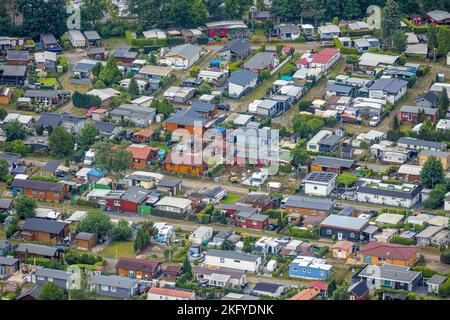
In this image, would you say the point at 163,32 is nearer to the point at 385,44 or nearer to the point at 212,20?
the point at 212,20

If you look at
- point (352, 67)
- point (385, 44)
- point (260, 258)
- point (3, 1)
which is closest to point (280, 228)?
point (260, 258)

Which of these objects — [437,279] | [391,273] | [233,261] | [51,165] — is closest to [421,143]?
[391,273]

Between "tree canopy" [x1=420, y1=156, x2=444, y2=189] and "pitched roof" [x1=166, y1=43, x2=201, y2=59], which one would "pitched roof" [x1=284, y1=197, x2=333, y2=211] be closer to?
"tree canopy" [x1=420, y1=156, x2=444, y2=189]

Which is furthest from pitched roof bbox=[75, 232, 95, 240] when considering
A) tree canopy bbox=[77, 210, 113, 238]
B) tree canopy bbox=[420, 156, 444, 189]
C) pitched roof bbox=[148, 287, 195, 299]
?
tree canopy bbox=[420, 156, 444, 189]

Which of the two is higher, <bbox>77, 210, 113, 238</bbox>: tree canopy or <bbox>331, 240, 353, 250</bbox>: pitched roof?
<bbox>77, 210, 113, 238</bbox>: tree canopy

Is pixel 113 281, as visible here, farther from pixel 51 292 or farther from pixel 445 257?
pixel 445 257

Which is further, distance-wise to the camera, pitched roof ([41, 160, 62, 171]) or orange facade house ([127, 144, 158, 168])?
orange facade house ([127, 144, 158, 168])
